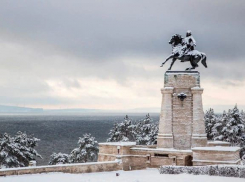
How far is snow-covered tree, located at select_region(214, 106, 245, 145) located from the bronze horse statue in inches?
520

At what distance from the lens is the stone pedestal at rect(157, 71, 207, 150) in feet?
93.8

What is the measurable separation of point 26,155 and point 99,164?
59.8ft

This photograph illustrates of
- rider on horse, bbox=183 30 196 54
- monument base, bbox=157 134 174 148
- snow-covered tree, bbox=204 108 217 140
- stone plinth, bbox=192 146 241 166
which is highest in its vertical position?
rider on horse, bbox=183 30 196 54

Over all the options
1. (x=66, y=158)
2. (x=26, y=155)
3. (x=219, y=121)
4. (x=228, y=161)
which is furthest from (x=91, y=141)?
(x=228, y=161)

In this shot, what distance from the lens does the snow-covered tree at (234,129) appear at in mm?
40312

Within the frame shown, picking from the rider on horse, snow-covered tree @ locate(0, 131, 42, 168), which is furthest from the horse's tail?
snow-covered tree @ locate(0, 131, 42, 168)

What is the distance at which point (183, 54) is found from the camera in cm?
2961

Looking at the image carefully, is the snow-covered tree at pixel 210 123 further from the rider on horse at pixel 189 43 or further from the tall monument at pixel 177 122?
the rider on horse at pixel 189 43

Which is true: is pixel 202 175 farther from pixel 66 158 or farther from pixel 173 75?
pixel 66 158

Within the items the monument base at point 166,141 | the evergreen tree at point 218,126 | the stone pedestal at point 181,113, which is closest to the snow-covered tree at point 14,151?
the monument base at point 166,141

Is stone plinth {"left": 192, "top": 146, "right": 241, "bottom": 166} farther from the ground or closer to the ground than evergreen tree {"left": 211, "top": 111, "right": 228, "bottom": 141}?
closer to the ground

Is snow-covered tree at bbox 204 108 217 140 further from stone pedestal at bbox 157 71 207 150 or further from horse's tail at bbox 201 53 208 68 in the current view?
stone pedestal at bbox 157 71 207 150

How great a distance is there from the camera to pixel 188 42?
29.6 meters

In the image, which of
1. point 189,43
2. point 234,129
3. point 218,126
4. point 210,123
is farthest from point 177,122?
point 210,123
